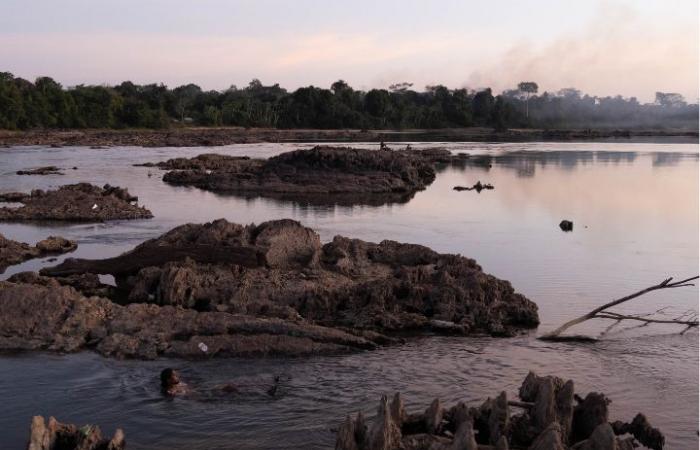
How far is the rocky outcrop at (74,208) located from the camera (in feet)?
74.6

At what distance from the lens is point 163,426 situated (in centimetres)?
824

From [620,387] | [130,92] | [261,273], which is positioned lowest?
[620,387]

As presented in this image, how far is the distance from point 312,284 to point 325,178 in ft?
69.1

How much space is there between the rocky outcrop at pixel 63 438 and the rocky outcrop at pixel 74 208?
16.4 m

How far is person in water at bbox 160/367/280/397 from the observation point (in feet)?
29.7

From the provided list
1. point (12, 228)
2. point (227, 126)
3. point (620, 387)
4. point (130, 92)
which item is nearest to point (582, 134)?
point (227, 126)

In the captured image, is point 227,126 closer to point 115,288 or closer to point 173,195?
point 173,195

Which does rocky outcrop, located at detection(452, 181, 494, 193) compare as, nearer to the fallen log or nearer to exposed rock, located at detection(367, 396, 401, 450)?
the fallen log

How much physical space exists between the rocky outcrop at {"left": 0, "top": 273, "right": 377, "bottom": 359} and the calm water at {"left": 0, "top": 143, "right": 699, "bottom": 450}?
29cm

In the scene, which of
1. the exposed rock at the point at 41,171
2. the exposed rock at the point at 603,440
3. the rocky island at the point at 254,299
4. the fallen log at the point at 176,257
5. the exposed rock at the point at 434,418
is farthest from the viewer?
the exposed rock at the point at 41,171

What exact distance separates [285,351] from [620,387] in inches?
168

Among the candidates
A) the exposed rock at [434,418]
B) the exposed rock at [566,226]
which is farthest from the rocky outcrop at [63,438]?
the exposed rock at [566,226]

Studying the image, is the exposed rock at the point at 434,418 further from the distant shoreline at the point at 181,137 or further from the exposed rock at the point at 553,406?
the distant shoreline at the point at 181,137

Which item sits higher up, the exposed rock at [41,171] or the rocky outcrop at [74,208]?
the exposed rock at [41,171]
